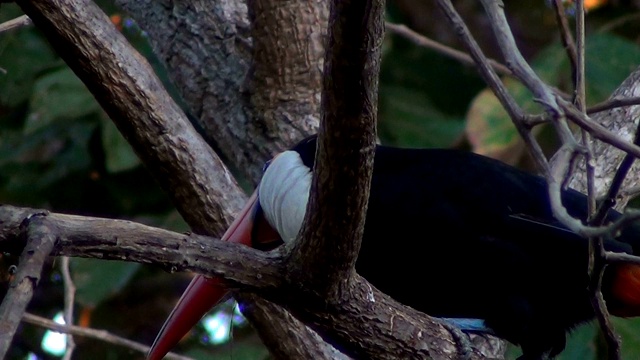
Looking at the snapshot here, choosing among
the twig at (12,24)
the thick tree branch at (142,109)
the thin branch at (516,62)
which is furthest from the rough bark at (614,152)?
the twig at (12,24)

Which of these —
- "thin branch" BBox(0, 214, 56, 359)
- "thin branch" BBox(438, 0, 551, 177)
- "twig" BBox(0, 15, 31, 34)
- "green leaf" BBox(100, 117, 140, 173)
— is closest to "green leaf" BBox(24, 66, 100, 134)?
"green leaf" BBox(100, 117, 140, 173)

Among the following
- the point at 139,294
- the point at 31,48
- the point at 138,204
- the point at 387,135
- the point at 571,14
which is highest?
the point at 571,14

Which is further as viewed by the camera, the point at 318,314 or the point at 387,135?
the point at 387,135

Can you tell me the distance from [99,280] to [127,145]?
393 millimetres

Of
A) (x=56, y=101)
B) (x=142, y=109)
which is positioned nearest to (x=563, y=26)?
(x=142, y=109)

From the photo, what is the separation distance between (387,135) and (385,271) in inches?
55.6

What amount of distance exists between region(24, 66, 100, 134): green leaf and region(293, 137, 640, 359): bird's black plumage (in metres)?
1.19

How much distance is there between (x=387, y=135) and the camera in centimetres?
350

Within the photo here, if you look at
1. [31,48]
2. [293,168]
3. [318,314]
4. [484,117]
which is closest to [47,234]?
[318,314]

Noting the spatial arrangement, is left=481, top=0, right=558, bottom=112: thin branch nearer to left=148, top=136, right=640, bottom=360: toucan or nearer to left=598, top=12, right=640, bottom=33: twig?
left=148, top=136, right=640, bottom=360: toucan

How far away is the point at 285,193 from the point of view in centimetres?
215

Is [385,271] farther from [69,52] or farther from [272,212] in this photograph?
[69,52]

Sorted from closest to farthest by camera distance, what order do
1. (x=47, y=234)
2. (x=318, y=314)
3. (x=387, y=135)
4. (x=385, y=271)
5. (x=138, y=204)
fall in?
(x=47, y=234) < (x=318, y=314) < (x=385, y=271) < (x=138, y=204) < (x=387, y=135)

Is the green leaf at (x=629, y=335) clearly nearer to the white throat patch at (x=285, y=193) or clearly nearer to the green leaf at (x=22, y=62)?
the white throat patch at (x=285, y=193)
